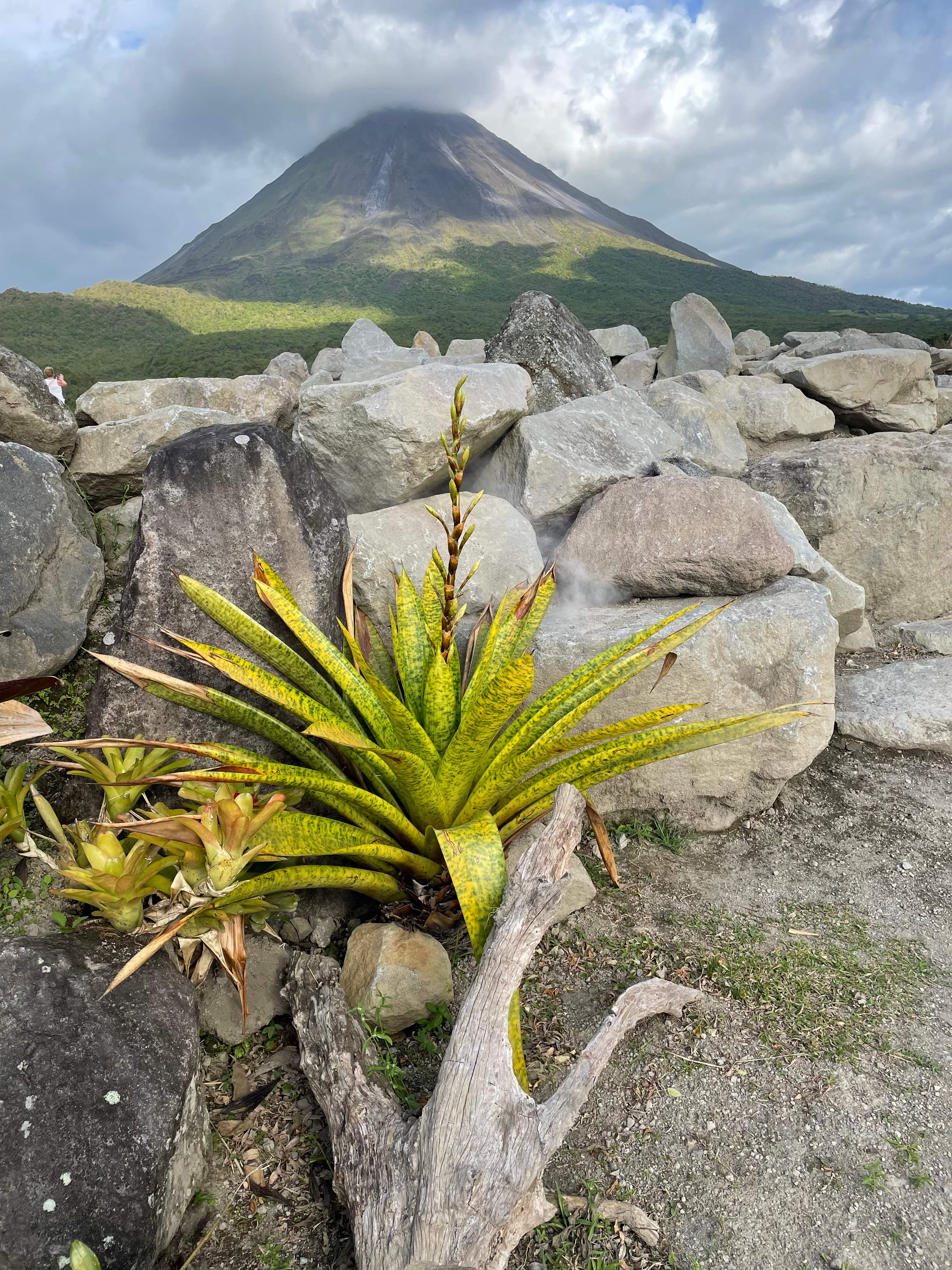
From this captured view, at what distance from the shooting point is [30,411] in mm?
3074

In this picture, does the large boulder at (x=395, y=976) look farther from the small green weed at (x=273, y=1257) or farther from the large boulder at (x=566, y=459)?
the large boulder at (x=566, y=459)

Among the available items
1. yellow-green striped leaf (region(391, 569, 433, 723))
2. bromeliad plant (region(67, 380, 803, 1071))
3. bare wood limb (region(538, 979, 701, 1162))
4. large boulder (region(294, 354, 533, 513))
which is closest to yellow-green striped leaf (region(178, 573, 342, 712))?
bromeliad plant (region(67, 380, 803, 1071))

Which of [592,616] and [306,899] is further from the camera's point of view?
[592,616]

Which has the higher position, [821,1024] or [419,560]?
[419,560]

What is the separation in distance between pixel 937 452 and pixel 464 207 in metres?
59.9

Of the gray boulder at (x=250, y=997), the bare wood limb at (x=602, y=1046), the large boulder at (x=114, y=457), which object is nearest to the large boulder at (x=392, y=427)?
the large boulder at (x=114, y=457)

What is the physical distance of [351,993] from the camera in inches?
84.0

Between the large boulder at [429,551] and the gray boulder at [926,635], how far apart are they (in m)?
2.35

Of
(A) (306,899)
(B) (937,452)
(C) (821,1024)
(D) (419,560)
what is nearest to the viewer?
(C) (821,1024)

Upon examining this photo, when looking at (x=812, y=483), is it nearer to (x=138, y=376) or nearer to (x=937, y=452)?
(x=937, y=452)

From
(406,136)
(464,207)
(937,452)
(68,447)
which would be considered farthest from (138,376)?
(406,136)

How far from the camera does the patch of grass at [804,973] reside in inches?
79.2

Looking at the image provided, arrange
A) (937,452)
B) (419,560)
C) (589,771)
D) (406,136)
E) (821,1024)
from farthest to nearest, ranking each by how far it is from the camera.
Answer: (406,136)
(937,452)
(419,560)
(589,771)
(821,1024)

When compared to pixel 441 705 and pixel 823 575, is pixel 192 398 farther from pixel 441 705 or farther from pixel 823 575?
pixel 823 575
